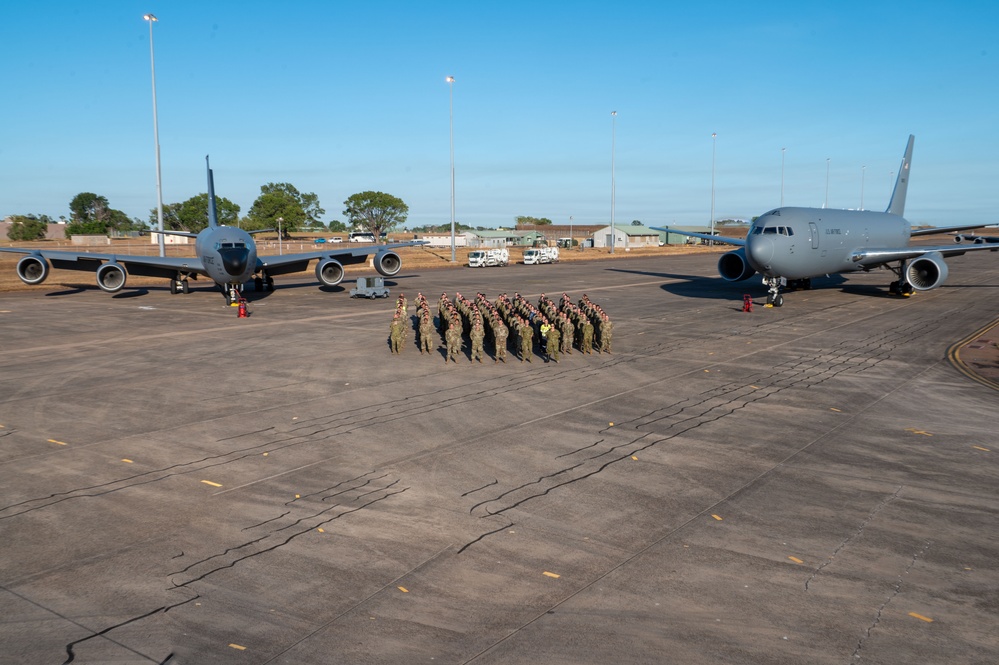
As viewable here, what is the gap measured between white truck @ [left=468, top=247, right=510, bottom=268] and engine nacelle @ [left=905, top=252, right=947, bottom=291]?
1603 inches

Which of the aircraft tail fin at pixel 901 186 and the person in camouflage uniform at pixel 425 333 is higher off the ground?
the aircraft tail fin at pixel 901 186

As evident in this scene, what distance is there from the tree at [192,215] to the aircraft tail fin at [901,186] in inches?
4655

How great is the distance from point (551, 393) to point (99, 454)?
1012 centimetres

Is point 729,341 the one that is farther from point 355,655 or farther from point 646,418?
point 355,655

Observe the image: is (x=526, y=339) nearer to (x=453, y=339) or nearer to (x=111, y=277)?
(x=453, y=339)

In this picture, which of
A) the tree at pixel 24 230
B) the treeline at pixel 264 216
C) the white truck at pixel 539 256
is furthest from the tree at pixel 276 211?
the white truck at pixel 539 256

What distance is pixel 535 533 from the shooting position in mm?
9438

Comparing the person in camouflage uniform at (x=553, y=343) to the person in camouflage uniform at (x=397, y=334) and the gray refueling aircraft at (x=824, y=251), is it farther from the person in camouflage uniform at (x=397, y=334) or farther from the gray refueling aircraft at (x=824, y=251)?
the gray refueling aircraft at (x=824, y=251)

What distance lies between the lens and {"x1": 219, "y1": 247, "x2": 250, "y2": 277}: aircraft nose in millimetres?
33562

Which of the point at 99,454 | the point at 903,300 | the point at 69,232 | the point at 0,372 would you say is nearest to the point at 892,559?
the point at 99,454

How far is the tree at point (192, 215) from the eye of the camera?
13738 centimetres

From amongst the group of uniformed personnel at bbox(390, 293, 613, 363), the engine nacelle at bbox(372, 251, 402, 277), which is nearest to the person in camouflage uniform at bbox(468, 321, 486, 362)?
the group of uniformed personnel at bbox(390, 293, 613, 363)

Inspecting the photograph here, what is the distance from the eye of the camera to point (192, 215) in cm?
13900

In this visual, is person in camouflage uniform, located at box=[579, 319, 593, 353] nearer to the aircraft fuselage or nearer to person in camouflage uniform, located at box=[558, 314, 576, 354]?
person in camouflage uniform, located at box=[558, 314, 576, 354]
